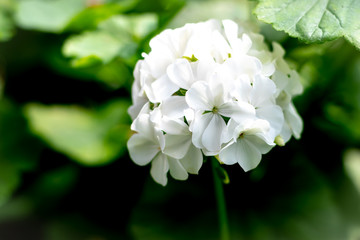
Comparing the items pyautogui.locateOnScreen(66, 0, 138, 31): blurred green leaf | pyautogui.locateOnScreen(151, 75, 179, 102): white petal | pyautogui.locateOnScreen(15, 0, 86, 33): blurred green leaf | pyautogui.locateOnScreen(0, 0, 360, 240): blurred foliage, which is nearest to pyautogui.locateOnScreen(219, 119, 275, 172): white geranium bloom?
pyautogui.locateOnScreen(151, 75, 179, 102): white petal

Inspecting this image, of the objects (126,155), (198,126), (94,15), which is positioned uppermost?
(198,126)

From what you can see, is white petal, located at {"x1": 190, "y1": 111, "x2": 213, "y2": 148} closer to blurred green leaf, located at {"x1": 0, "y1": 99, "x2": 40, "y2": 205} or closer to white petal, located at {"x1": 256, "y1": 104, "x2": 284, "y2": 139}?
white petal, located at {"x1": 256, "y1": 104, "x2": 284, "y2": 139}

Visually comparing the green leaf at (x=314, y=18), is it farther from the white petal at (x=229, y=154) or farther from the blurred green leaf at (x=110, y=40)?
the blurred green leaf at (x=110, y=40)

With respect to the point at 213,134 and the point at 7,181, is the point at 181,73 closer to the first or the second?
the point at 213,134

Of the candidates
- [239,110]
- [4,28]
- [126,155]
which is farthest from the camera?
[4,28]

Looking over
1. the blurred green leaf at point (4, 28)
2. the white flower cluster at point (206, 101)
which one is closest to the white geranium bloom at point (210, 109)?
the white flower cluster at point (206, 101)

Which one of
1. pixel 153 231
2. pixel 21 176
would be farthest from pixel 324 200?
pixel 21 176

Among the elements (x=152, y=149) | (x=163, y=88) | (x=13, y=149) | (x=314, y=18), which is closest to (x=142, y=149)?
(x=152, y=149)
